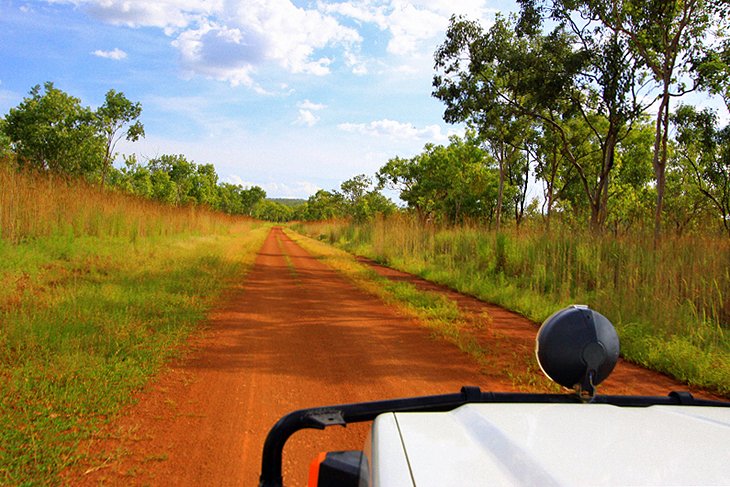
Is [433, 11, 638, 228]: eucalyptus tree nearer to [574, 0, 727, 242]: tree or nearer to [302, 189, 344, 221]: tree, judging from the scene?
[574, 0, 727, 242]: tree

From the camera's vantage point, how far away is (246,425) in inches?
137

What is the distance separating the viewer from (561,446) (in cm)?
117

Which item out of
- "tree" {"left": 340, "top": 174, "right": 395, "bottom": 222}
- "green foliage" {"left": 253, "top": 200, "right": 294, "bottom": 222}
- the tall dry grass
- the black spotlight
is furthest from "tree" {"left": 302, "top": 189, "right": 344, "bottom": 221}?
the black spotlight

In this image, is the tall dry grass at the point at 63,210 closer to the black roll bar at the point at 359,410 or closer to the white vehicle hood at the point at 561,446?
the black roll bar at the point at 359,410

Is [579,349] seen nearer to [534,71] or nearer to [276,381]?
[276,381]

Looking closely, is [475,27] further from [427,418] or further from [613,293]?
[427,418]

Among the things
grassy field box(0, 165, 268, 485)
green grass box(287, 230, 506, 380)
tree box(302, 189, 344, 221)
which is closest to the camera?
grassy field box(0, 165, 268, 485)

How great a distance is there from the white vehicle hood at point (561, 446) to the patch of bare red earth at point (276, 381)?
1.79 meters

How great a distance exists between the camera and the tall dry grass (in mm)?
9117

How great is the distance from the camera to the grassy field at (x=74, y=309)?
3.20 meters

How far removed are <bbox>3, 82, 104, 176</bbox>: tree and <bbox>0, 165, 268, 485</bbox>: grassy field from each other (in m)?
8.42

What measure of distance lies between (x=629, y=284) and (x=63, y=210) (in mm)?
11750

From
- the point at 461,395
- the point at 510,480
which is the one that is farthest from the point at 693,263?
the point at 510,480

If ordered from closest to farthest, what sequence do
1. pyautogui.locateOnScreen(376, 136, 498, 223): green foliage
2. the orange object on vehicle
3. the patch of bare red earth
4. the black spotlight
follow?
the orange object on vehicle → the black spotlight → the patch of bare red earth → pyautogui.locateOnScreen(376, 136, 498, 223): green foliage
